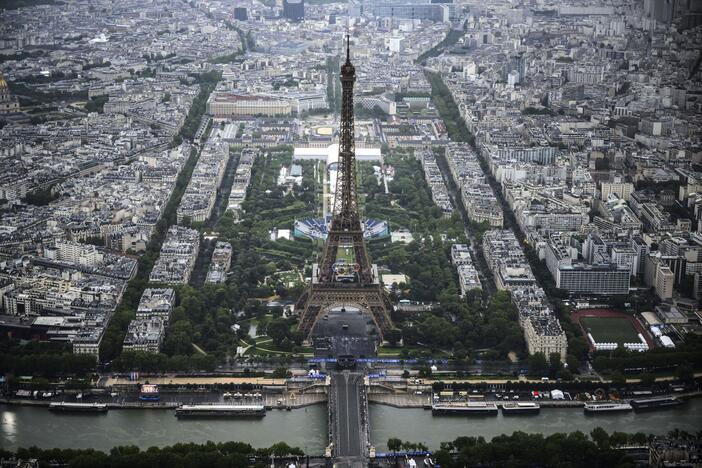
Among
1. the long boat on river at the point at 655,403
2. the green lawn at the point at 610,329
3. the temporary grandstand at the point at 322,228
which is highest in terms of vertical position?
the temporary grandstand at the point at 322,228

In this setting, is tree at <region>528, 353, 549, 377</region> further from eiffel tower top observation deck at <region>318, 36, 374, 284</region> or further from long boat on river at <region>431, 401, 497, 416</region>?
eiffel tower top observation deck at <region>318, 36, 374, 284</region>

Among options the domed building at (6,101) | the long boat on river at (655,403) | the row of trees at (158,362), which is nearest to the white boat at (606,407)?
the long boat on river at (655,403)

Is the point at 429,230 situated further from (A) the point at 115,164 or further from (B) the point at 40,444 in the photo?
(B) the point at 40,444

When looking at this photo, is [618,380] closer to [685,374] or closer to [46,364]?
[685,374]

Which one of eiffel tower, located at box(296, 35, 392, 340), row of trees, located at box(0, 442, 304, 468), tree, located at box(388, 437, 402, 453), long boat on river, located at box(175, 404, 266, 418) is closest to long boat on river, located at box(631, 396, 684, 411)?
tree, located at box(388, 437, 402, 453)

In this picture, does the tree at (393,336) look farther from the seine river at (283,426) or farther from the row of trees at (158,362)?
the row of trees at (158,362)

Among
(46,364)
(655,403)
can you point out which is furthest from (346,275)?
(655,403)
